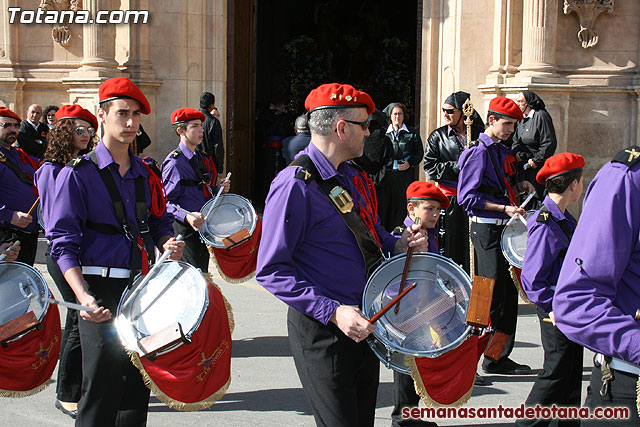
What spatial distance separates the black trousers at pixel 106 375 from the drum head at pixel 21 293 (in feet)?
3.31

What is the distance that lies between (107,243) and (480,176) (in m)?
3.57

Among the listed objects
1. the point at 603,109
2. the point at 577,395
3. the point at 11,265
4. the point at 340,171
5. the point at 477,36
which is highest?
the point at 477,36

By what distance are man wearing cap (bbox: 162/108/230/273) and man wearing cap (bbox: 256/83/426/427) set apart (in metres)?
4.03

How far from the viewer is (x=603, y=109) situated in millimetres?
12586

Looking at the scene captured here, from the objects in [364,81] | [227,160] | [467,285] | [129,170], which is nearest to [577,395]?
[467,285]

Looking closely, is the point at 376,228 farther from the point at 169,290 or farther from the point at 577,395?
the point at 577,395

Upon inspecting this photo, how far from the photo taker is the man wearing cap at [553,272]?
4781mm

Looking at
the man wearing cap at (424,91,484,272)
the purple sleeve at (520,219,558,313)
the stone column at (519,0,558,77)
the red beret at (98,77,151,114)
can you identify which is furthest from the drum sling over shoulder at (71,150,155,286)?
the stone column at (519,0,558,77)

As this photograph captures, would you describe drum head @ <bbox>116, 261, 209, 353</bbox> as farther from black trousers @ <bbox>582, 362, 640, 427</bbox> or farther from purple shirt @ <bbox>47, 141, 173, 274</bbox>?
black trousers @ <bbox>582, 362, 640, 427</bbox>

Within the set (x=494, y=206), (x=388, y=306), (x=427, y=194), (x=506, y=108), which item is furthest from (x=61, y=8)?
(x=388, y=306)

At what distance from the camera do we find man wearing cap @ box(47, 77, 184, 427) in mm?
4289

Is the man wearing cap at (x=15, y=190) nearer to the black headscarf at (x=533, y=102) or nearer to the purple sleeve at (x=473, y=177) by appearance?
the purple sleeve at (x=473, y=177)

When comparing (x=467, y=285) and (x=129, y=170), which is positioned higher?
(x=129, y=170)

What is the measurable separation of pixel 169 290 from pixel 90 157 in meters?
0.83
